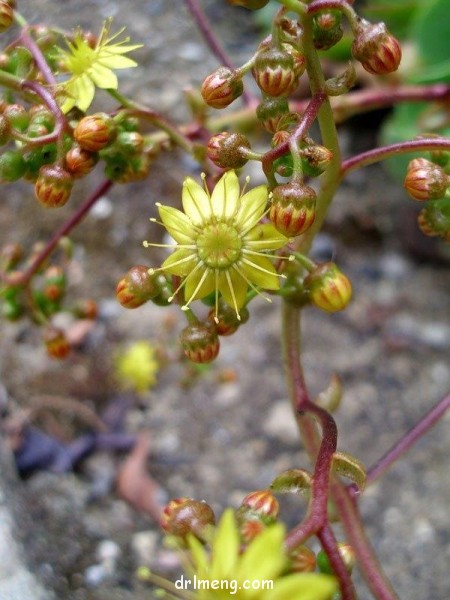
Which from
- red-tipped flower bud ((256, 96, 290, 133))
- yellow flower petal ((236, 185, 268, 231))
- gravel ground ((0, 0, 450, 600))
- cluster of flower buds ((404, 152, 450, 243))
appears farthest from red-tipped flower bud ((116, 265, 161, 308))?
gravel ground ((0, 0, 450, 600))

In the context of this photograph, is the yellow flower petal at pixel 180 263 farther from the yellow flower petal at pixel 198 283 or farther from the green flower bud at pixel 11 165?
the green flower bud at pixel 11 165

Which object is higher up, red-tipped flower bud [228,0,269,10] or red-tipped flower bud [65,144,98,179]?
red-tipped flower bud [228,0,269,10]

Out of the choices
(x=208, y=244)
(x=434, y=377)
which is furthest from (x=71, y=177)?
(x=434, y=377)

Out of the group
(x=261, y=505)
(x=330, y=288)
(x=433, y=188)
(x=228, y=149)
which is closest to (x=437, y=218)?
(x=433, y=188)

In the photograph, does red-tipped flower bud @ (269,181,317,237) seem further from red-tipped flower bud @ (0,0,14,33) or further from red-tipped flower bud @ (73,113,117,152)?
red-tipped flower bud @ (0,0,14,33)

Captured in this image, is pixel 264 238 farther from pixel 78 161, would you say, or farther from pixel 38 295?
pixel 38 295

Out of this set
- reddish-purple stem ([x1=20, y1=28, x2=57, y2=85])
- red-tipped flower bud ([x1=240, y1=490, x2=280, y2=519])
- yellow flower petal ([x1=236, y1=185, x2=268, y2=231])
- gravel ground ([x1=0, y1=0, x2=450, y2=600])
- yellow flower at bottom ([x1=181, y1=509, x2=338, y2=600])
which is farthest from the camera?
gravel ground ([x1=0, y1=0, x2=450, y2=600])

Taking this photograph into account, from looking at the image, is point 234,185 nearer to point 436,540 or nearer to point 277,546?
point 277,546
